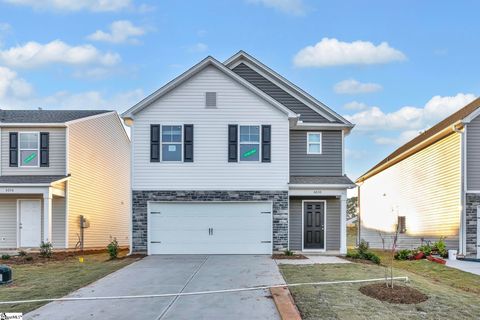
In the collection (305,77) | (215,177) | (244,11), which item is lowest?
(215,177)

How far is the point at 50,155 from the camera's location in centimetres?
1808

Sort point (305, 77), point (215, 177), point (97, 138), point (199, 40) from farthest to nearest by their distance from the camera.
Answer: point (305, 77)
point (97, 138)
point (199, 40)
point (215, 177)

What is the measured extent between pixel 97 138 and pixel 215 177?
26.6ft

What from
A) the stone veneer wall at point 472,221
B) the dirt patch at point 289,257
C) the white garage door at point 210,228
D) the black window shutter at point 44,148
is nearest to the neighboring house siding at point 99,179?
the black window shutter at point 44,148

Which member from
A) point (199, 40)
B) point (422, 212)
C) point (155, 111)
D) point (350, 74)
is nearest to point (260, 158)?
point (155, 111)

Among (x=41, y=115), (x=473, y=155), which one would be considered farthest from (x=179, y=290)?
(x=41, y=115)

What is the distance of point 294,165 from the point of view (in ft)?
57.4

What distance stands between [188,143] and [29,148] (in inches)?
282

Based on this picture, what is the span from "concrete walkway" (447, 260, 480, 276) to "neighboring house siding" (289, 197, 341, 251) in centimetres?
407

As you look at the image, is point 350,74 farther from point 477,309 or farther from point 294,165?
point 477,309

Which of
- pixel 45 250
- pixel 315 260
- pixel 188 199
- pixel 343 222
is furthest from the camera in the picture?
pixel 343 222

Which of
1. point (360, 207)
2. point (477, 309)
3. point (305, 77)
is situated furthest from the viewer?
point (360, 207)

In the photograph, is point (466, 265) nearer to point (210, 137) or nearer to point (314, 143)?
point (314, 143)

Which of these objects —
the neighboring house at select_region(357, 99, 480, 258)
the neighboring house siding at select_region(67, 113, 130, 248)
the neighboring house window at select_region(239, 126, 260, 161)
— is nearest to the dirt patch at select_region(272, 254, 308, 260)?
Result: the neighboring house window at select_region(239, 126, 260, 161)
